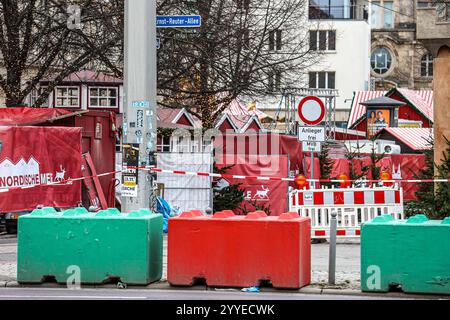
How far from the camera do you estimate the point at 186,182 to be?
25.0 m

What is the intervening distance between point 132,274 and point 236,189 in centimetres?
1252

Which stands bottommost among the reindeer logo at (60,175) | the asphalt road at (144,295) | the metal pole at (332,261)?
the asphalt road at (144,295)

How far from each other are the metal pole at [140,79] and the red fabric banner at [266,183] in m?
7.72

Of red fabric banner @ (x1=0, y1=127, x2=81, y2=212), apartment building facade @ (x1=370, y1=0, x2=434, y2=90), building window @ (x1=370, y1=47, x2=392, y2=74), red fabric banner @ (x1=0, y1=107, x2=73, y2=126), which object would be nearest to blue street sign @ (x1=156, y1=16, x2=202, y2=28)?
red fabric banner @ (x1=0, y1=127, x2=81, y2=212)

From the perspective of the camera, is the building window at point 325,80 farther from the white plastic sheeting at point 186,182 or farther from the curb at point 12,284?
the curb at point 12,284

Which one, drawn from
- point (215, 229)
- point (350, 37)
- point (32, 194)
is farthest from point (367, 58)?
point (215, 229)

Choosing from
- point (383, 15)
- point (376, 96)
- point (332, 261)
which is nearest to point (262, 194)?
point (332, 261)

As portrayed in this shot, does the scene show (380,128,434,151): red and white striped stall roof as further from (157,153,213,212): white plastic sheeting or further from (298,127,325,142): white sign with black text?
(298,127,325,142): white sign with black text

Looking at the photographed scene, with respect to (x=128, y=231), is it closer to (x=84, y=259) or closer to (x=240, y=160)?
(x=84, y=259)

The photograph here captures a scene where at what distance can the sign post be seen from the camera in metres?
20.7

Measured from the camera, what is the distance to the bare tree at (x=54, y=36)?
28.1 m

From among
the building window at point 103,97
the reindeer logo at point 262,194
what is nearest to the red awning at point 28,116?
the reindeer logo at point 262,194

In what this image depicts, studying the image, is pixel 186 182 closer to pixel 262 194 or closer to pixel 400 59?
pixel 262 194

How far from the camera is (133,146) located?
19.8m
